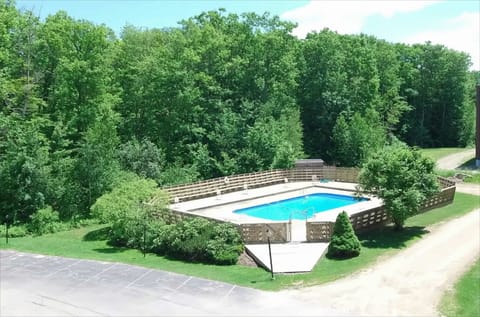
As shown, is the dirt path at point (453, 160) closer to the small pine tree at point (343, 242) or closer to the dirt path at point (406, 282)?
the dirt path at point (406, 282)

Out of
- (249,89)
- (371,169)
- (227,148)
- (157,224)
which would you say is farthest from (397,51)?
(157,224)

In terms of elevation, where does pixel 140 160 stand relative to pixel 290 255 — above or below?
above

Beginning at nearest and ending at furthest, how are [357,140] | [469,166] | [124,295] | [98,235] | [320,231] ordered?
[124,295]
[320,231]
[98,235]
[357,140]
[469,166]

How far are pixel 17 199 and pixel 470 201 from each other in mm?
28726

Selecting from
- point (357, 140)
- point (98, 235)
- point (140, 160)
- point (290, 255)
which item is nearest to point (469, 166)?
point (357, 140)

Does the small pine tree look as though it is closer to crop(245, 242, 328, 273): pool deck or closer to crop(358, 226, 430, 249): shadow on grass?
crop(245, 242, 328, 273): pool deck

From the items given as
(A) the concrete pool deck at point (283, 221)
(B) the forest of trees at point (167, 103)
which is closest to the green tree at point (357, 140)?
(B) the forest of trees at point (167, 103)

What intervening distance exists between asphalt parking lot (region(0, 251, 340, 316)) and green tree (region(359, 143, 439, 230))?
30.4 ft

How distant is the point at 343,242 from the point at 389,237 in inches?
166

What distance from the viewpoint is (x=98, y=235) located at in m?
27.9

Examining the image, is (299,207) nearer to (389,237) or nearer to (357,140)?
(389,237)

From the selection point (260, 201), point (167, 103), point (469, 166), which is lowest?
point (260, 201)

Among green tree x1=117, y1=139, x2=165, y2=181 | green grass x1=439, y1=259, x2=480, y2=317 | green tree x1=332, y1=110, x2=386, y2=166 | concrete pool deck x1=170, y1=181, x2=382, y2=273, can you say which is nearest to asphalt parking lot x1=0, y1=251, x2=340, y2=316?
concrete pool deck x1=170, y1=181, x2=382, y2=273

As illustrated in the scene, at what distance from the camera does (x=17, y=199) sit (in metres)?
30.5
